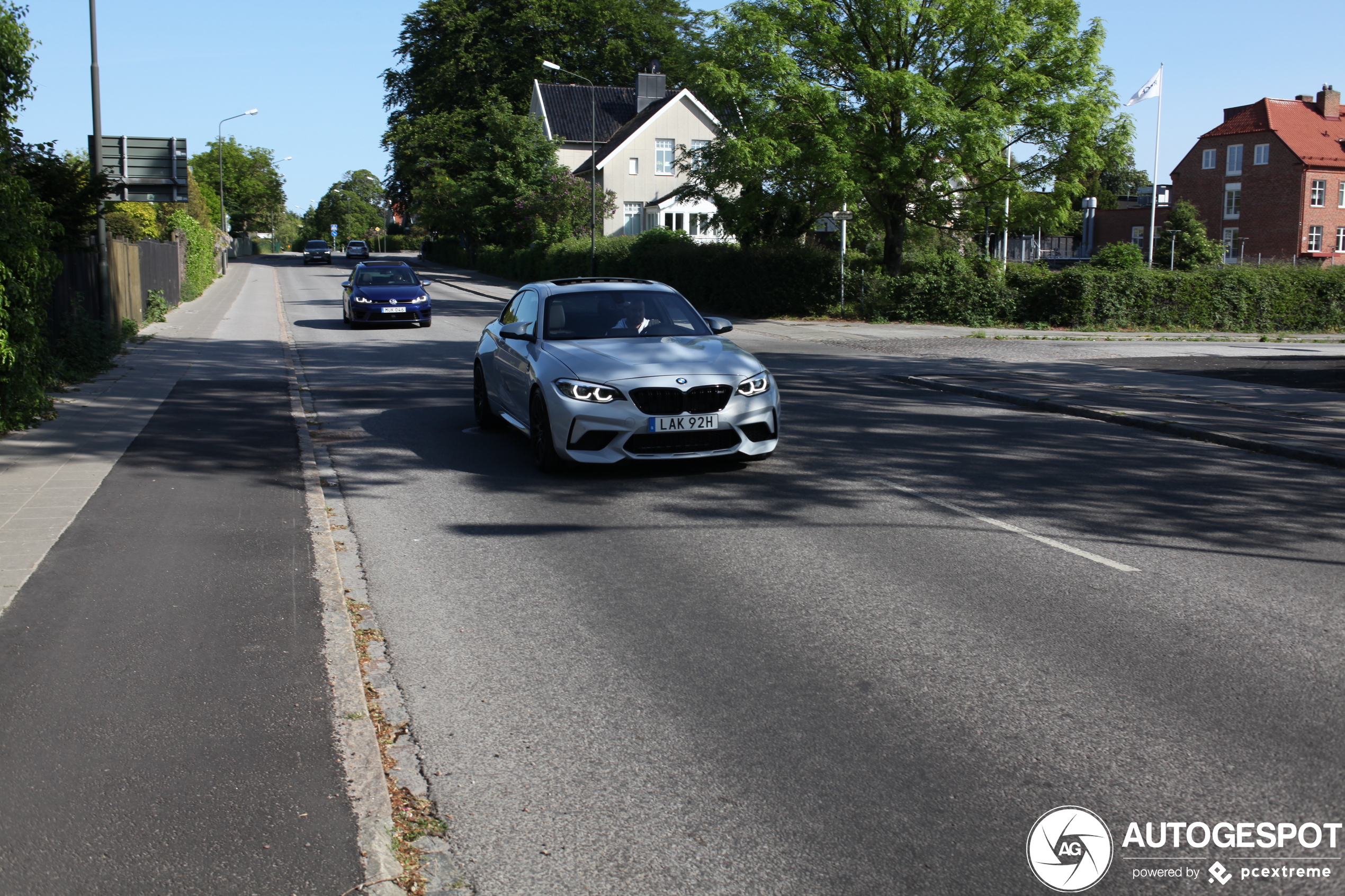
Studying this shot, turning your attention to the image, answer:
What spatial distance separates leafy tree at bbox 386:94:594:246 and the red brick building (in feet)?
117

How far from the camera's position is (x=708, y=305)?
3647cm

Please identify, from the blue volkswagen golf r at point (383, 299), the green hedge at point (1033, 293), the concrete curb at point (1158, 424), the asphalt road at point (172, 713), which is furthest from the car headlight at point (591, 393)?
the green hedge at point (1033, 293)

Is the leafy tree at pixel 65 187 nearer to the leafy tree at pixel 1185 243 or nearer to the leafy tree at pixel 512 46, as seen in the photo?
the leafy tree at pixel 1185 243

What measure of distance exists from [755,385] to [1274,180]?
68.8m

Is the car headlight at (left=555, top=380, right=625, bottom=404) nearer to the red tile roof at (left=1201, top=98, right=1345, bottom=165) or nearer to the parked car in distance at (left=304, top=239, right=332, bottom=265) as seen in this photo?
the red tile roof at (left=1201, top=98, right=1345, bottom=165)

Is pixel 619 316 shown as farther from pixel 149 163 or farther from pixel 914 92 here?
pixel 914 92

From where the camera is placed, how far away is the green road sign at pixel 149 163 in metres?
23.2

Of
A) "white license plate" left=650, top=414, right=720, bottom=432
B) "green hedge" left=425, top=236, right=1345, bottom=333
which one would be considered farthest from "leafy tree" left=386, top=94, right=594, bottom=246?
"white license plate" left=650, top=414, right=720, bottom=432

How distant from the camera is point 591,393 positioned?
9.00 m

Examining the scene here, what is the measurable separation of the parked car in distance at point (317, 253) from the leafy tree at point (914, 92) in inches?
1964

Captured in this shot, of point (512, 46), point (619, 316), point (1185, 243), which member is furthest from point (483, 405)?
point (512, 46)

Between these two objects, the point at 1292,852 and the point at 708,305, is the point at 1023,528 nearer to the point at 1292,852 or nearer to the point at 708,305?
the point at 1292,852

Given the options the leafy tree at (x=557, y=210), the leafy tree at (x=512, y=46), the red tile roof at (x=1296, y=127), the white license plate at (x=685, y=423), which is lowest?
the white license plate at (x=685, y=423)

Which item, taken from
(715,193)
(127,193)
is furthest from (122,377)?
(715,193)
